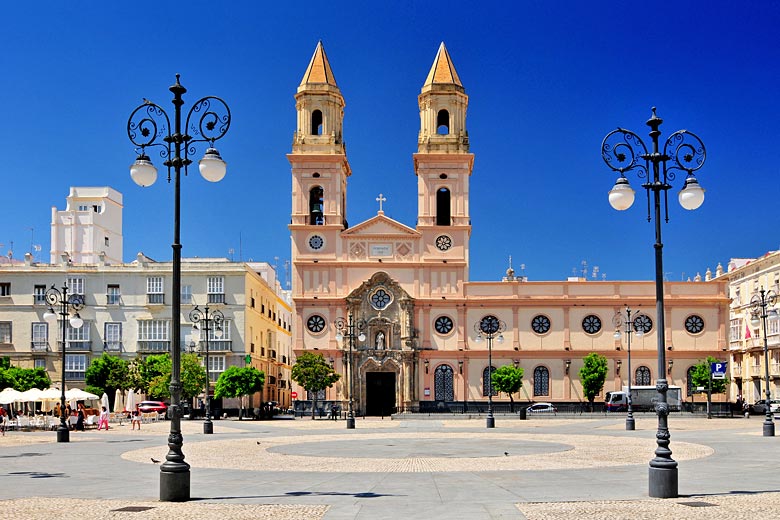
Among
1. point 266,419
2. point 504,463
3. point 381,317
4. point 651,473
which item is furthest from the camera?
point 381,317

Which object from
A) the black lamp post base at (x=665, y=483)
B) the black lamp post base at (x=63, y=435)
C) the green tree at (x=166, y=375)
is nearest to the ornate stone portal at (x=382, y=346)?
the green tree at (x=166, y=375)

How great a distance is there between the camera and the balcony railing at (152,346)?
78188 millimetres

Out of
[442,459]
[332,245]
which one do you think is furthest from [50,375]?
[442,459]

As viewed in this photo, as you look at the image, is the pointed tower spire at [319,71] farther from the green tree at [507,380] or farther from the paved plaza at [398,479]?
the paved plaza at [398,479]

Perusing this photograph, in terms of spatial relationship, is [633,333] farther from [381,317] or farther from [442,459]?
[442,459]

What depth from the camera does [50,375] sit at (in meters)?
78.1

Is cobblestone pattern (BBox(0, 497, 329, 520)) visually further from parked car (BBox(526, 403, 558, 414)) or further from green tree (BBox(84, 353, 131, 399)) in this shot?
parked car (BBox(526, 403, 558, 414))

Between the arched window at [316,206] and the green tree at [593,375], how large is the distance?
79.8 feet

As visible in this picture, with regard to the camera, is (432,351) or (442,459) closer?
(442,459)

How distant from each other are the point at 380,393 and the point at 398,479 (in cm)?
5555

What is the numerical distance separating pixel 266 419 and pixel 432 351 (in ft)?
47.8

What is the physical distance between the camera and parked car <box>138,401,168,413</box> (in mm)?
71812

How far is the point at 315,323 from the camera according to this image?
251ft

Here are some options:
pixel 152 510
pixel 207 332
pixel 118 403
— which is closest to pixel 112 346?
pixel 118 403
